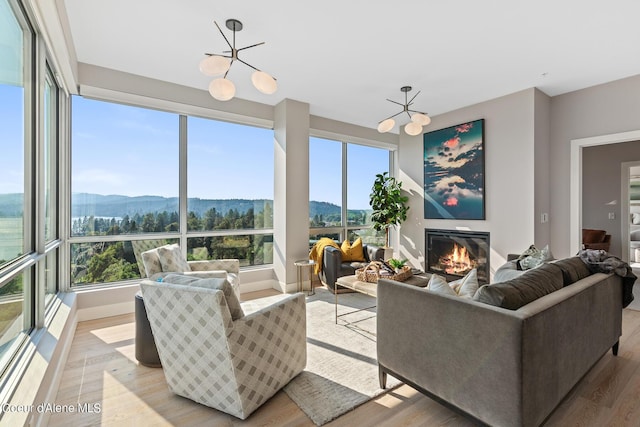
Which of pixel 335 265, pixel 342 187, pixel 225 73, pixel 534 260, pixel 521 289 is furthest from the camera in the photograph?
pixel 342 187

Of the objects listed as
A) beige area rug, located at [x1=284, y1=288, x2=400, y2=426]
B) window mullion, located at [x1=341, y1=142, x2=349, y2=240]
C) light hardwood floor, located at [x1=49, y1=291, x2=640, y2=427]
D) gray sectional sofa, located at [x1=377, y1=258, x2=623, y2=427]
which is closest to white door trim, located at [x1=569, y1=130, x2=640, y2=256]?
light hardwood floor, located at [x1=49, y1=291, x2=640, y2=427]

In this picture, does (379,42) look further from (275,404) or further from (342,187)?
(275,404)

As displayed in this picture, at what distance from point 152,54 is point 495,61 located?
12.0 ft

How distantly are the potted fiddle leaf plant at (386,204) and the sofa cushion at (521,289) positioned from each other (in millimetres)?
3524

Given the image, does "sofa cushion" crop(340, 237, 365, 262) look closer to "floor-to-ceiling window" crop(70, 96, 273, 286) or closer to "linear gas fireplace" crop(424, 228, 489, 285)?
"floor-to-ceiling window" crop(70, 96, 273, 286)

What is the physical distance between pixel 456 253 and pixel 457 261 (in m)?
0.13

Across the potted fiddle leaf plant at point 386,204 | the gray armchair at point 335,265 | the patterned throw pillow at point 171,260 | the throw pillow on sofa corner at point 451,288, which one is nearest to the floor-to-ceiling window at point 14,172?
the patterned throw pillow at point 171,260

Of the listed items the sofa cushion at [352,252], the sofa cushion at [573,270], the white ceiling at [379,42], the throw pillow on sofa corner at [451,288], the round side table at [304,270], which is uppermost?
the white ceiling at [379,42]

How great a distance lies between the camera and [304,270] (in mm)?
4633

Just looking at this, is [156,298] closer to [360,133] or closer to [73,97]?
[73,97]

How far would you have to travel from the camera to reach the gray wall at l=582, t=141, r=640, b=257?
234 inches

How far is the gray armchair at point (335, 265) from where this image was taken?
4.31 m

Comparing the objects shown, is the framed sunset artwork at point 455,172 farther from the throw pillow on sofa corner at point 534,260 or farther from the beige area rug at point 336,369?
the beige area rug at point 336,369

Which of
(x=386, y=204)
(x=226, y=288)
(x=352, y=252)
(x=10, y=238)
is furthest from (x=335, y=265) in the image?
(x=10, y=238)
